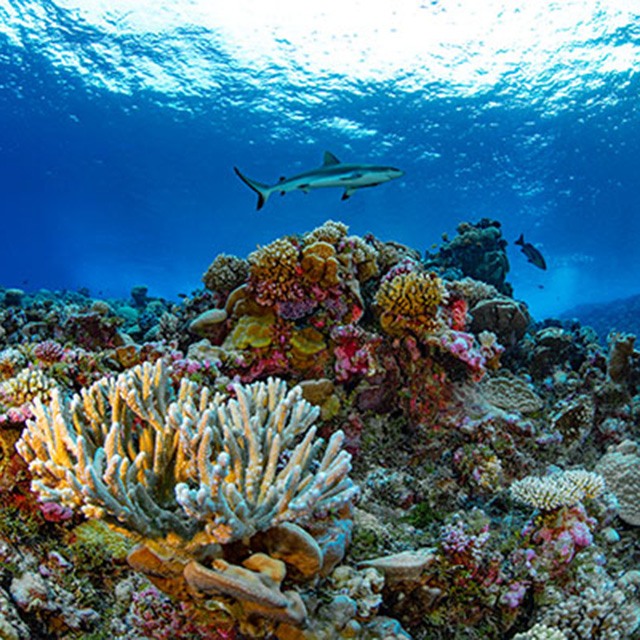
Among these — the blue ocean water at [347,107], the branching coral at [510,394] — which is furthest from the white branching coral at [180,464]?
the blue ocean water at [347,107]

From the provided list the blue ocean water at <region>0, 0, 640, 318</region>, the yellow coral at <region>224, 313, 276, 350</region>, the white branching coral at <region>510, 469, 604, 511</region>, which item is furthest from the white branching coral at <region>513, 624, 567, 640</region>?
the blue ocean water at <region>0, 0, 640, 318</region>

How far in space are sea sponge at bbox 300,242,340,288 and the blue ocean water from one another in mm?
20928

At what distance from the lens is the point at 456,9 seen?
20109 millimetres

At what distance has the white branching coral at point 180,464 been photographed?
2.07 m

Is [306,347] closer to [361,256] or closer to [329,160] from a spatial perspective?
[361,256]

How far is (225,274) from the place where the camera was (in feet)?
20.7

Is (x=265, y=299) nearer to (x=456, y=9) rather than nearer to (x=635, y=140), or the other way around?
(x=456, y=9)

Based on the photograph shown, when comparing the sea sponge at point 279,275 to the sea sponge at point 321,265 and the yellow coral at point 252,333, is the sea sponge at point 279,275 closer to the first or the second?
the sea sponge at point 321,265

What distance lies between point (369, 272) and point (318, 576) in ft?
14.1

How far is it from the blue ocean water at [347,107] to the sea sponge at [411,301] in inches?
826

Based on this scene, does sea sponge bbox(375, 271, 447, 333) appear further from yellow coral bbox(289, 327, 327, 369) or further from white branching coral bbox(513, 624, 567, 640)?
white branching coral bbox(513, 624, 567, 640)

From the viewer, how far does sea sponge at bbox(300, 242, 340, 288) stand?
5.30 meters

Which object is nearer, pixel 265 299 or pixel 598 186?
pixel 265 299

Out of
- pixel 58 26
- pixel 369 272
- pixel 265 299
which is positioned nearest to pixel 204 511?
pixel 265 299
